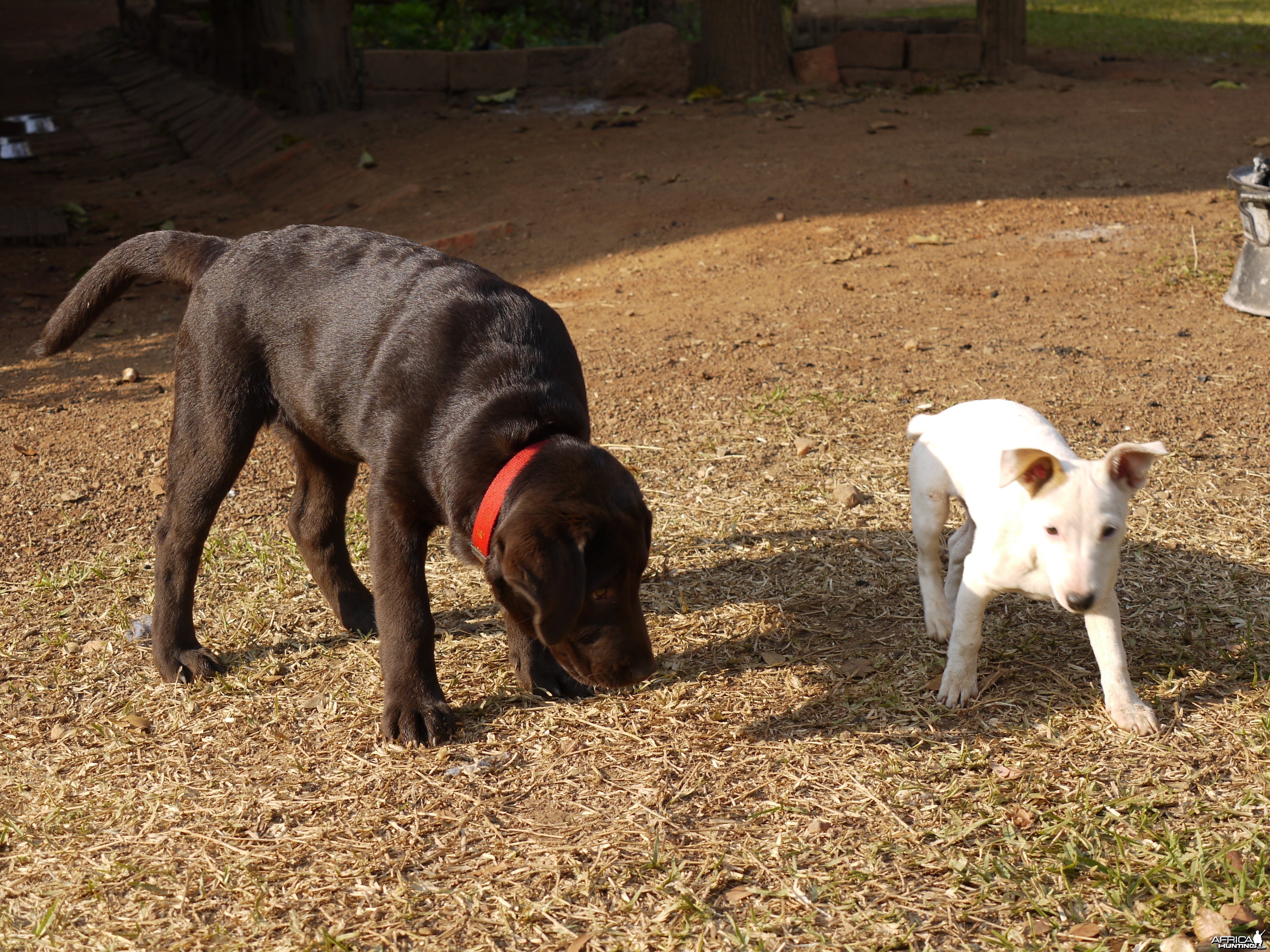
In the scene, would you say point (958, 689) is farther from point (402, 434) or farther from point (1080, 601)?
point (402, 434)

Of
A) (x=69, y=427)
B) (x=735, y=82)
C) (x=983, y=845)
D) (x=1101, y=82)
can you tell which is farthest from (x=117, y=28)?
(x=983, y=845)

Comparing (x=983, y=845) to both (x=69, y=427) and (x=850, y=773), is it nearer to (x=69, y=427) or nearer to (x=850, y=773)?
(x=850, y=773)

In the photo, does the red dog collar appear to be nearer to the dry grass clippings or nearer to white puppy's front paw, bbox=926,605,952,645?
the dry grass clippings

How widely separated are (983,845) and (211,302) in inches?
113

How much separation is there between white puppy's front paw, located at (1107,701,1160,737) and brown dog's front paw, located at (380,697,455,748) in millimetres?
2026

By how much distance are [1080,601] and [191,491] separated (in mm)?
A: 2814

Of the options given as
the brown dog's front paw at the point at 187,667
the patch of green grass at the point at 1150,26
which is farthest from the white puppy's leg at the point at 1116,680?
the patch of green grass at the point at 1150,26

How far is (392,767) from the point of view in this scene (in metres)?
3.30

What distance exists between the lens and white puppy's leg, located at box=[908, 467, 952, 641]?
3.54 m

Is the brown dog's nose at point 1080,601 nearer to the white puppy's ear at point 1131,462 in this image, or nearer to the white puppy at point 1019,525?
the white puppy at point 1019,525

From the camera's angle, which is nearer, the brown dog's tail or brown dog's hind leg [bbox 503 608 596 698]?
brown dog's hind leg [bbox 503 608 596 698]

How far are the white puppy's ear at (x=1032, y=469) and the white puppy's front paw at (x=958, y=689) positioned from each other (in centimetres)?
69

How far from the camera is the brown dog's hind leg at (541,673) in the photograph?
143 inches

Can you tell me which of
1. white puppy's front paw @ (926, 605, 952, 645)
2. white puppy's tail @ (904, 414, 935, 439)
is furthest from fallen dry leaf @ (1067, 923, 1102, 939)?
white puppy's tail @ (904, 414, 935, 439)
